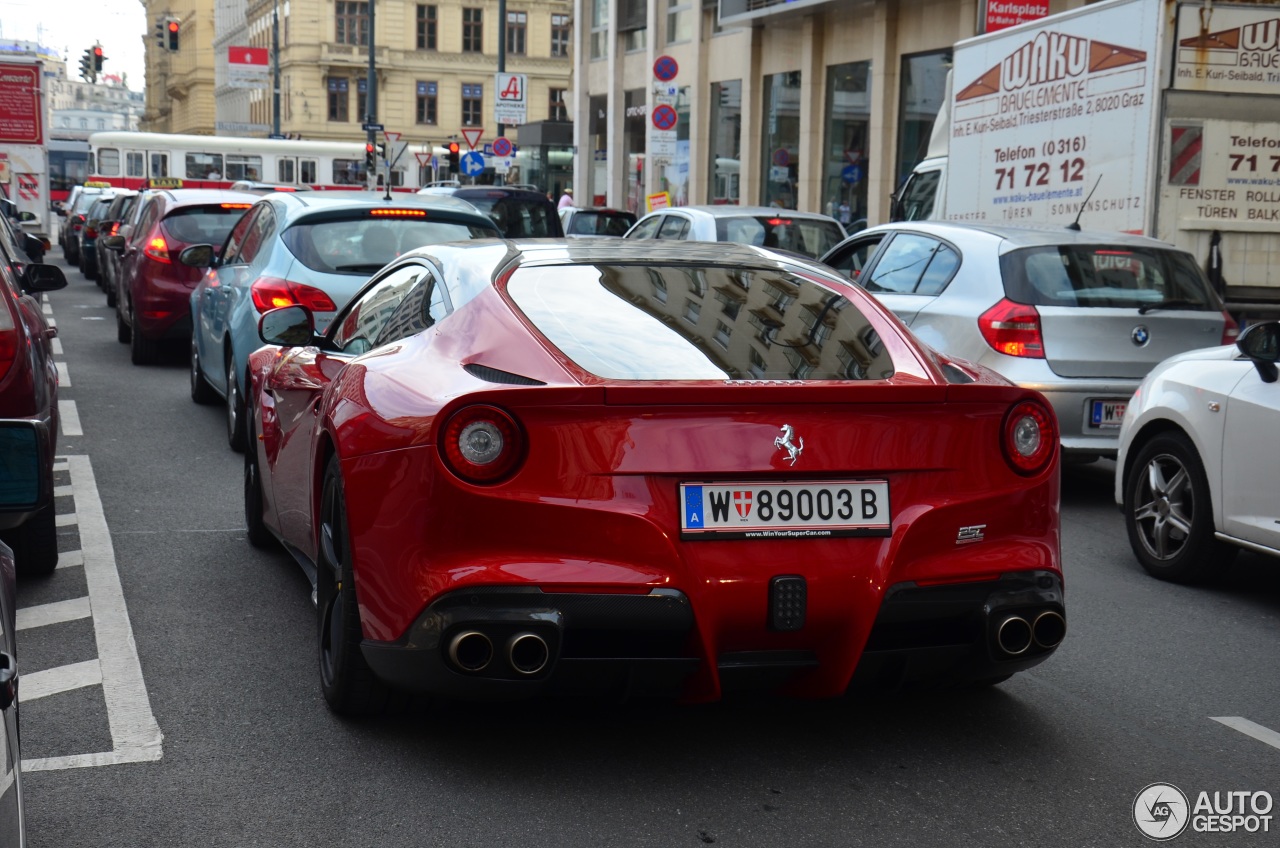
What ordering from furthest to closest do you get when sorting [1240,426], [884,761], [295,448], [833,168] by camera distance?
[833,168]
[1240,426]
[295,448]
[884,761]

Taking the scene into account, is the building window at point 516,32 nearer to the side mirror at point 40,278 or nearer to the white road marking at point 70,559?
the side mirror at point 40,278

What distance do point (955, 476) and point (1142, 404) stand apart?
357 centimetres

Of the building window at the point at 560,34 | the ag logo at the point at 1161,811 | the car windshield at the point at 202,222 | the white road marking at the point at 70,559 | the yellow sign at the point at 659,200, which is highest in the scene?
the building window at the point at 560,34

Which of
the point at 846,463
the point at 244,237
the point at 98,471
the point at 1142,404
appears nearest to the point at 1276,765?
the point at 846,463

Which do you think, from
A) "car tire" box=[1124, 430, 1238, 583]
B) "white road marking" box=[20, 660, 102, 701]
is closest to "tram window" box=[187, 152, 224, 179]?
"car tire" box=[1124, 430, 1238, 583]

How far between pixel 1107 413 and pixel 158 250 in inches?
360

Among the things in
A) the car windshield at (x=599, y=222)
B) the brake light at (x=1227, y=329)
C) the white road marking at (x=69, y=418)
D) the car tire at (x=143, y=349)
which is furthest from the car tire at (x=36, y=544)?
the car windshield at (x=599, y=222)

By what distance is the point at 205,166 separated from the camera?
5309 centimetres

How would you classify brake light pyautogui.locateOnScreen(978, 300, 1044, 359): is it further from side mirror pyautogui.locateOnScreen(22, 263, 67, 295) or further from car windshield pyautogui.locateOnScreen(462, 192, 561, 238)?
car windshield pyautogui.locateOnScreen(462, 192, 561, 238)

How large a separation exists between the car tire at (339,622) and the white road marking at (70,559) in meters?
2.34

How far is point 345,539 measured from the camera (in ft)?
15.0

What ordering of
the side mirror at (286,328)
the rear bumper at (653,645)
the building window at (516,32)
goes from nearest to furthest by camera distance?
the rear bumper at (653,645)
the side mirror at (286,328)
the building window at (516,32)

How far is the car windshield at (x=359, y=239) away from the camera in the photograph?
9.73 metres

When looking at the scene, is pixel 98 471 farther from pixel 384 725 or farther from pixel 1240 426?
pixel 1240 426
